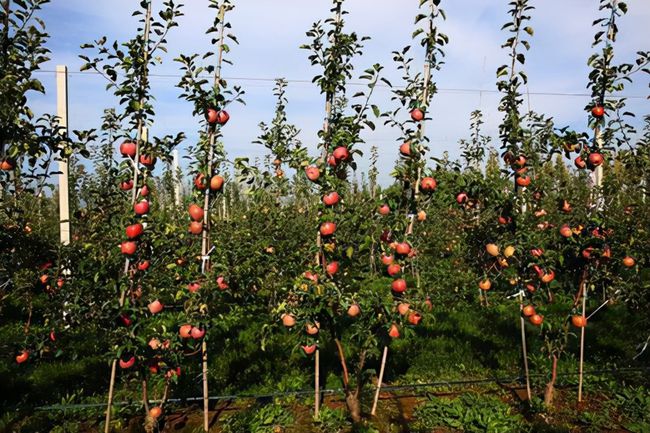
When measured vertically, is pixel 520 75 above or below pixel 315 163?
above

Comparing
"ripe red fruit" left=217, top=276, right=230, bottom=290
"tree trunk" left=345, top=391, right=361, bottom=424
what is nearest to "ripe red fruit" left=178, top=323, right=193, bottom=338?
"ripe red fruit" left=217, top=276, right=230, bottom=290

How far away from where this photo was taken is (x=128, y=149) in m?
3.28

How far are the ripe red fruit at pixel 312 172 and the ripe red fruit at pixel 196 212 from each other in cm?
91

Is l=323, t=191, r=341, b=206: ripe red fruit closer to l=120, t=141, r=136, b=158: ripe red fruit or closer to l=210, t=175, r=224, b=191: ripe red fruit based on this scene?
l=210, t=175, r=224, b=191: ripe red fruit

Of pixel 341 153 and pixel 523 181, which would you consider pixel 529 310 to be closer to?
pixel 523 181

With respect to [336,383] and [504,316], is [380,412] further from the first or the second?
[504,316]

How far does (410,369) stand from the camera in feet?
16.1

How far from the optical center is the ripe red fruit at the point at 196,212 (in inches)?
131

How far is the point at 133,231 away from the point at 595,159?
3969 millimetres

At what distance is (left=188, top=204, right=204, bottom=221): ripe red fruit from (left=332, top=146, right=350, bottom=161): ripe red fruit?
1166 mm

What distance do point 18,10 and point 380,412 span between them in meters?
4.30

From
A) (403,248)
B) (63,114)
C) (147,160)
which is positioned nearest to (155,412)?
(147,160)

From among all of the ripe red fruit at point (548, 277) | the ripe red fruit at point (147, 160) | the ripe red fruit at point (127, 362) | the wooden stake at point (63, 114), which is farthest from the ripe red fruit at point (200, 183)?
the wooden stake at point (63, 114)

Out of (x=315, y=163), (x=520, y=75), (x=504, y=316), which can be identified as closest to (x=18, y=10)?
(x=315, y=163)
